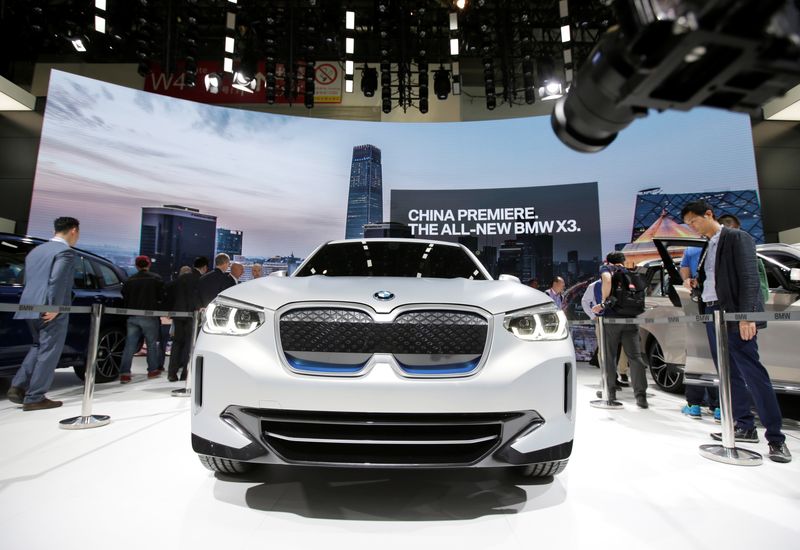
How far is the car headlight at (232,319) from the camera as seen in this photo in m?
2.04

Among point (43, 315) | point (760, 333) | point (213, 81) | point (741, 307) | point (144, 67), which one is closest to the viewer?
point (741, 307)

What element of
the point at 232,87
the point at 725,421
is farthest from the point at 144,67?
the point at 725,421

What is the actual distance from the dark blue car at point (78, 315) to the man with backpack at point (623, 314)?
19.5 ft

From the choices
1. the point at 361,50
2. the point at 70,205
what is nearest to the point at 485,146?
the point at 361,50

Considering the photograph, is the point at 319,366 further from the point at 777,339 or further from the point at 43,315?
the point at 777,339

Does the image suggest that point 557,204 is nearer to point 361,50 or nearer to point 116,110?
point 361,50

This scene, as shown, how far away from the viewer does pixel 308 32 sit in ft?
33.7

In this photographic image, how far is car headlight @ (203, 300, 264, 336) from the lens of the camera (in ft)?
Answer: 6.69

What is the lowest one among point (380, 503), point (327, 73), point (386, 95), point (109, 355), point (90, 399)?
point (380, 503)

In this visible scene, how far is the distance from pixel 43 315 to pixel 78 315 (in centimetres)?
117

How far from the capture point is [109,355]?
5855 millimetres

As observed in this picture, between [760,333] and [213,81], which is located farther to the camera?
[213,81]

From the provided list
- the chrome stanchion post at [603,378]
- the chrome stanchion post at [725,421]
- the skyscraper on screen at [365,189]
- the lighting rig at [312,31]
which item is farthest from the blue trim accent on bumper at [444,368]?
the skyscraper on screen at [365,189]

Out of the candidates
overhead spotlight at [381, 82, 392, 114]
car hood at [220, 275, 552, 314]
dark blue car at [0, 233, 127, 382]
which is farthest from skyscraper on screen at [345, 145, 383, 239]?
car hood at [220, 275, 552, 314]
